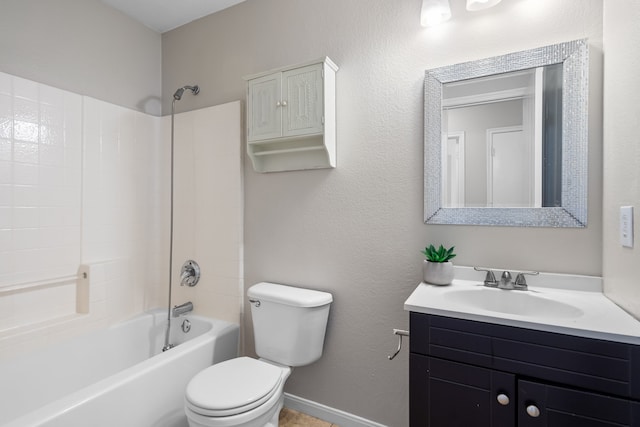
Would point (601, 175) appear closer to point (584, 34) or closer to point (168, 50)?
point (584, 34)

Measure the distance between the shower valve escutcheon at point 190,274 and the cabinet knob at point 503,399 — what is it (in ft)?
6.10

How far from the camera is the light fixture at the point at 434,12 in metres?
1.42

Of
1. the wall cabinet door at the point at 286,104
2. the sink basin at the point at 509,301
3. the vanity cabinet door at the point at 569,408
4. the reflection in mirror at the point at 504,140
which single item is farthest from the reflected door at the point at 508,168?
the wall cabinet door at the point at 286,104

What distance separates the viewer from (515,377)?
3.17 ft

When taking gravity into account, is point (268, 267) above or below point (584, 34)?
below

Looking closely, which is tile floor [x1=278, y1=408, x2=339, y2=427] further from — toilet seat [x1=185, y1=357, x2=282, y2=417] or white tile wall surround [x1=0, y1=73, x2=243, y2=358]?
white tile wall surround [x1=0, y1=73, x2=243, y2=358]

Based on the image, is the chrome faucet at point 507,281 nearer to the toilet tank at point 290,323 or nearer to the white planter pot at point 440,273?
the white planter pot at point 440,273

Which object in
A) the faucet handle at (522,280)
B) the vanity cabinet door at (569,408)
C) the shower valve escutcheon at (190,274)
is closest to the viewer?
the vanity cabinet door at (569,408)

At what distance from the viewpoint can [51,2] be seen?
181 cm

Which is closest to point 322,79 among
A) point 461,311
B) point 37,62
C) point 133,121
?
point 461,311

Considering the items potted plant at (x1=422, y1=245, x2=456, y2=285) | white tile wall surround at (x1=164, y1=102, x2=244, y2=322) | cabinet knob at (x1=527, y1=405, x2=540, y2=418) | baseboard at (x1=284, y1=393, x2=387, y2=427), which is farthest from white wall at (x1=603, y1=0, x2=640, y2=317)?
white tile wall surround at (x1=164, y1=102, x2=244, y2=322)

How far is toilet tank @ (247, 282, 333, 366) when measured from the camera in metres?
1.62

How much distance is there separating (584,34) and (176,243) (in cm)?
255

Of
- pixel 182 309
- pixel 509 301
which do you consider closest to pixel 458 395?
pixel 509 301
